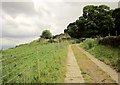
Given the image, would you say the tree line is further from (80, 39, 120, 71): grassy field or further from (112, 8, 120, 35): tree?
(80, 39, 120, 71): grassy field

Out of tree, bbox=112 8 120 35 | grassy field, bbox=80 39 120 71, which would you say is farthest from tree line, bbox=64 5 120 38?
grassy field, bbox=80 39 120 71

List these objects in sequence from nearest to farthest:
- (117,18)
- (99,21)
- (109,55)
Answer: (109,55) < (117,18) < (99,21)

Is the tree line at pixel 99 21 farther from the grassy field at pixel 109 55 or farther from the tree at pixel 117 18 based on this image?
the grassy field at pixel 109 55

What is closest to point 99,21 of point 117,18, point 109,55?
point 117,18

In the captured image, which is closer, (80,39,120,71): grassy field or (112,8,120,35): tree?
(80,39,120,71): grassy field

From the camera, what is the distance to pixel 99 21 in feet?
208

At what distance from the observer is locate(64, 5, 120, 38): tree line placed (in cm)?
6134

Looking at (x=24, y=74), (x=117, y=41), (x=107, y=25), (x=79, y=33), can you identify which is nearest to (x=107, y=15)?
(x=107, y=25)

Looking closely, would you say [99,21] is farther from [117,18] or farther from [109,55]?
[109,55]

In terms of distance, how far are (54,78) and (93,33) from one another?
5293cm

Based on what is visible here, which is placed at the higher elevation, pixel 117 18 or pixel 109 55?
pixel 117 18

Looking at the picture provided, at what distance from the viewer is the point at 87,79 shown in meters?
11.8

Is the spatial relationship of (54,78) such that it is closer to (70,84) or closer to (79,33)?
(70,84)

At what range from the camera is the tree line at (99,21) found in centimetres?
6134
